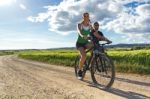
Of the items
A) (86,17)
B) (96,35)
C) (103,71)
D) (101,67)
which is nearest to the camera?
(103,71)

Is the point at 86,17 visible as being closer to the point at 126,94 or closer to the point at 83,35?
the point at 83,35

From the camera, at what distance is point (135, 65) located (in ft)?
55.8

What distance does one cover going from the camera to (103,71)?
10.9 m

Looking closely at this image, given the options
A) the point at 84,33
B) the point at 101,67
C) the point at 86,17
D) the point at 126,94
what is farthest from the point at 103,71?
the point at 86,17

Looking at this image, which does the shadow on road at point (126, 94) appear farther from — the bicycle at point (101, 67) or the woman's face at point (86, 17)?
the woman's face at point (86, 17)

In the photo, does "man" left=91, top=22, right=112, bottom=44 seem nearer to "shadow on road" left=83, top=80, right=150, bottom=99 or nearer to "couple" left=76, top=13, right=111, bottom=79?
"couple" left=76, top=13, right=111, bottom=79

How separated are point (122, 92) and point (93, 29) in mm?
2857

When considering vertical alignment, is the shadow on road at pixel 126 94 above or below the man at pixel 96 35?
below

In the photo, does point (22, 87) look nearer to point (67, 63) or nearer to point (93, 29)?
point (93, 29)

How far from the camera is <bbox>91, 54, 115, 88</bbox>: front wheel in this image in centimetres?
1045

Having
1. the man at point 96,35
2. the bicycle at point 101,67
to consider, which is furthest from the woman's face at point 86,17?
the bicycle at point 101,67

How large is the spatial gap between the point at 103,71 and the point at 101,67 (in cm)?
20

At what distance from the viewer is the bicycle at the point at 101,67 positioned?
413 inches

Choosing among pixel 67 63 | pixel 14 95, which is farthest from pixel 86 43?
pixel 67 63
